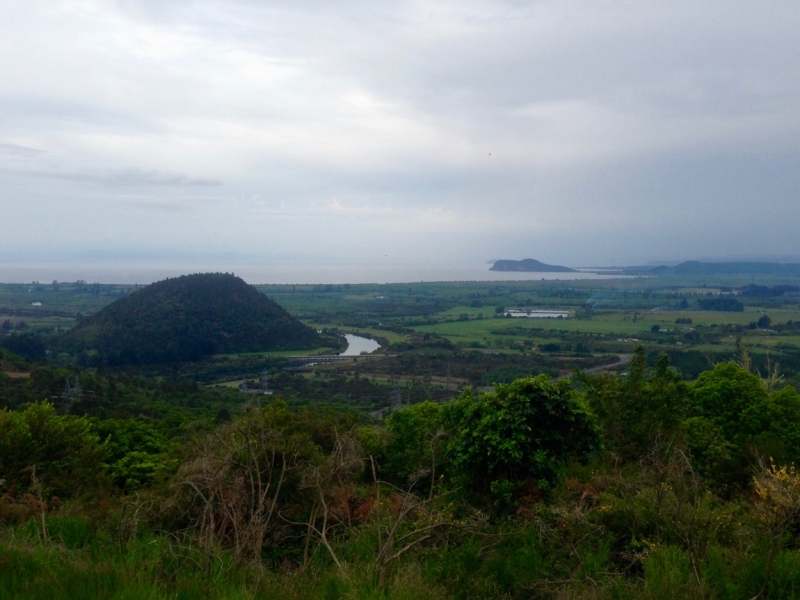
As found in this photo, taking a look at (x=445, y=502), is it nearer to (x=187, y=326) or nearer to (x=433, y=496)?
(x=433, y=496)

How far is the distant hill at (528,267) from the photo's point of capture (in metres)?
136

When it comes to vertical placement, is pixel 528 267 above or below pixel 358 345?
above

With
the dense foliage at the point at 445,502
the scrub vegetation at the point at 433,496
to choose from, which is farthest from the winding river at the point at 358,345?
the dense foliage at the point at 445,502

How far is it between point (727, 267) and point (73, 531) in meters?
110

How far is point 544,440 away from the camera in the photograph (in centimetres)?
916

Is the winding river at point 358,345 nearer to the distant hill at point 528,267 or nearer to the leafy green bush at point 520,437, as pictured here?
the leafy green bush at point 520,437

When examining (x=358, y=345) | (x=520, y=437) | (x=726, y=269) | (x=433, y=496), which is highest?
(x=726, y=269)

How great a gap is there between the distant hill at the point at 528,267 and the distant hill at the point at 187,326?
91912 mm

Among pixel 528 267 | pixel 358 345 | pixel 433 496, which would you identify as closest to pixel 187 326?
pixel 358 345

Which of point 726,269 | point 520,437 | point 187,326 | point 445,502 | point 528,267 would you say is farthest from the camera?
point 528,267

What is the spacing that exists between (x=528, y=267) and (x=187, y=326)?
338 ft

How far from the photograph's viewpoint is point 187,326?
47.2 m

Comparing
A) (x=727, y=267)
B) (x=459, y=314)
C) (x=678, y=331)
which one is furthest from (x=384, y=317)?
(x=727, y=267)

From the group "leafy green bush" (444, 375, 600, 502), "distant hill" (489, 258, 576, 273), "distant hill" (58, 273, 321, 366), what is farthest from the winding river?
"distant hill" (489, 258, 576, 273)
